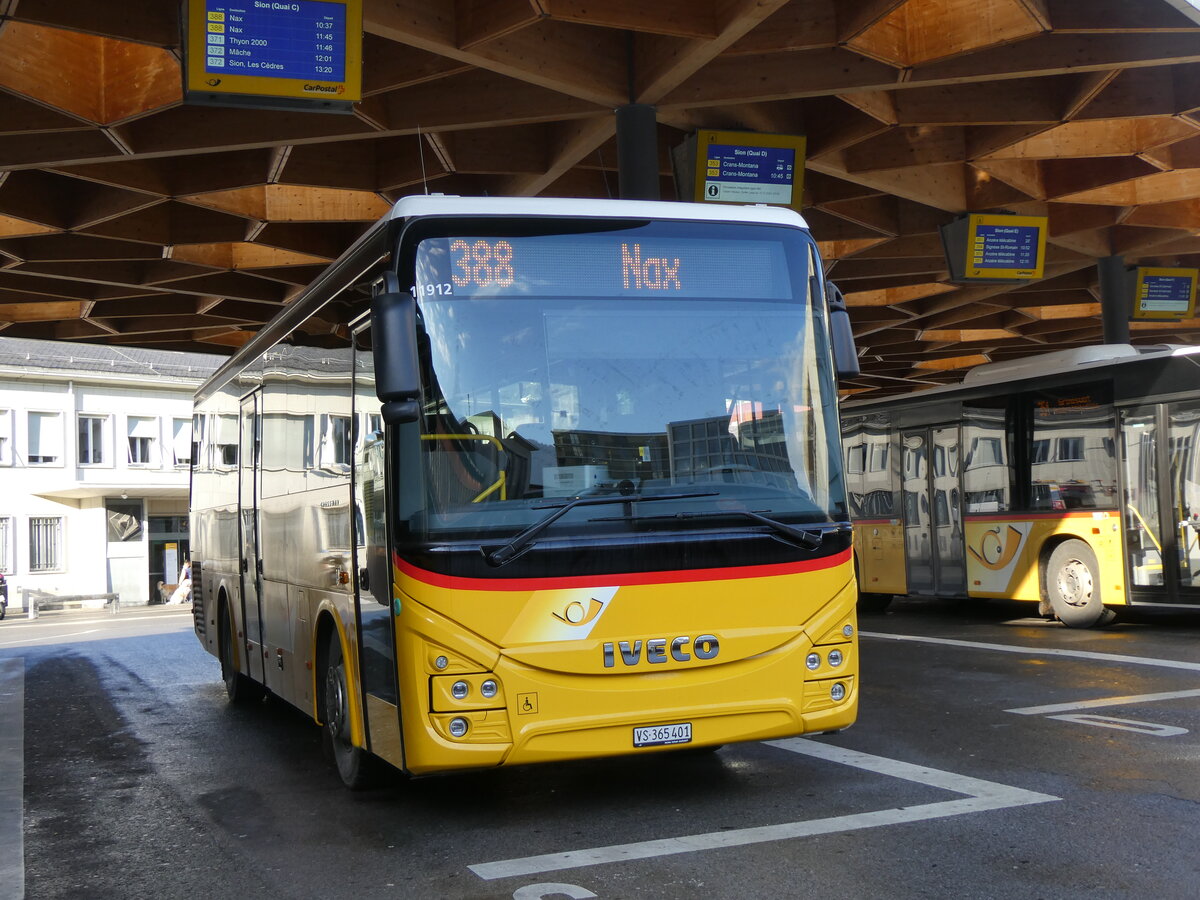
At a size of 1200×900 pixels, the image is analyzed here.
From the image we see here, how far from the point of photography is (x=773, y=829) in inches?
241

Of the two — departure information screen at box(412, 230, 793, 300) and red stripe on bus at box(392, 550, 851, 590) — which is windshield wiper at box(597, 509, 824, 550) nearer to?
red stripe on bus at box(392, 550, 851, 590)

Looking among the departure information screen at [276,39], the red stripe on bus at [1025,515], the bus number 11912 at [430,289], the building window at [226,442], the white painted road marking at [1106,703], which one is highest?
the departure information screen at [276,39]

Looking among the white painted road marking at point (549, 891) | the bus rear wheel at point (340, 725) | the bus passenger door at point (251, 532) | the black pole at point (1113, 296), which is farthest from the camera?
the black pole at point (1113, 296)

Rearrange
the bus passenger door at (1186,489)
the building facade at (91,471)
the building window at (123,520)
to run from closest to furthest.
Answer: the bus passenger door at (1186,489), the building facade at (91,471), the building window at (123,520)

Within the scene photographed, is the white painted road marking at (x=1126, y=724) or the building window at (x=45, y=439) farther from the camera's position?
the building window at (x=45, y=439)

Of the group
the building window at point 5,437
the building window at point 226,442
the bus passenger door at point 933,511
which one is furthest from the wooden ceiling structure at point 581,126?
the building window at point 5,437

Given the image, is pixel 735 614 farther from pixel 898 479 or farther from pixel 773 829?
pixel 898 479

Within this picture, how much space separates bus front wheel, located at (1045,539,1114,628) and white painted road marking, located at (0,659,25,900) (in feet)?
38.8

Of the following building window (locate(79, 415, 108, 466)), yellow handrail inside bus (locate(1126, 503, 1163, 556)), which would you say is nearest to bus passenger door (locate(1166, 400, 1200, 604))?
yellow handrail inside bus (locate(1126, 503, 1163, 556))

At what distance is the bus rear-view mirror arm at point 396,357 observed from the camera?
19.5 ft

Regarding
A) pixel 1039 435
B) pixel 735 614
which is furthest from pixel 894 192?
pixel 735 614

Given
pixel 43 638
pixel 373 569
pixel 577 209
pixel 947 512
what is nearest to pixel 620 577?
pixel 373 569

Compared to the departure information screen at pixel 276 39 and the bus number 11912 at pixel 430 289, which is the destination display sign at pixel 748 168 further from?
the bus number 11912 at pixel 430 289

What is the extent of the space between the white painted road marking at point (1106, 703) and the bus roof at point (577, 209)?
4346 mm
